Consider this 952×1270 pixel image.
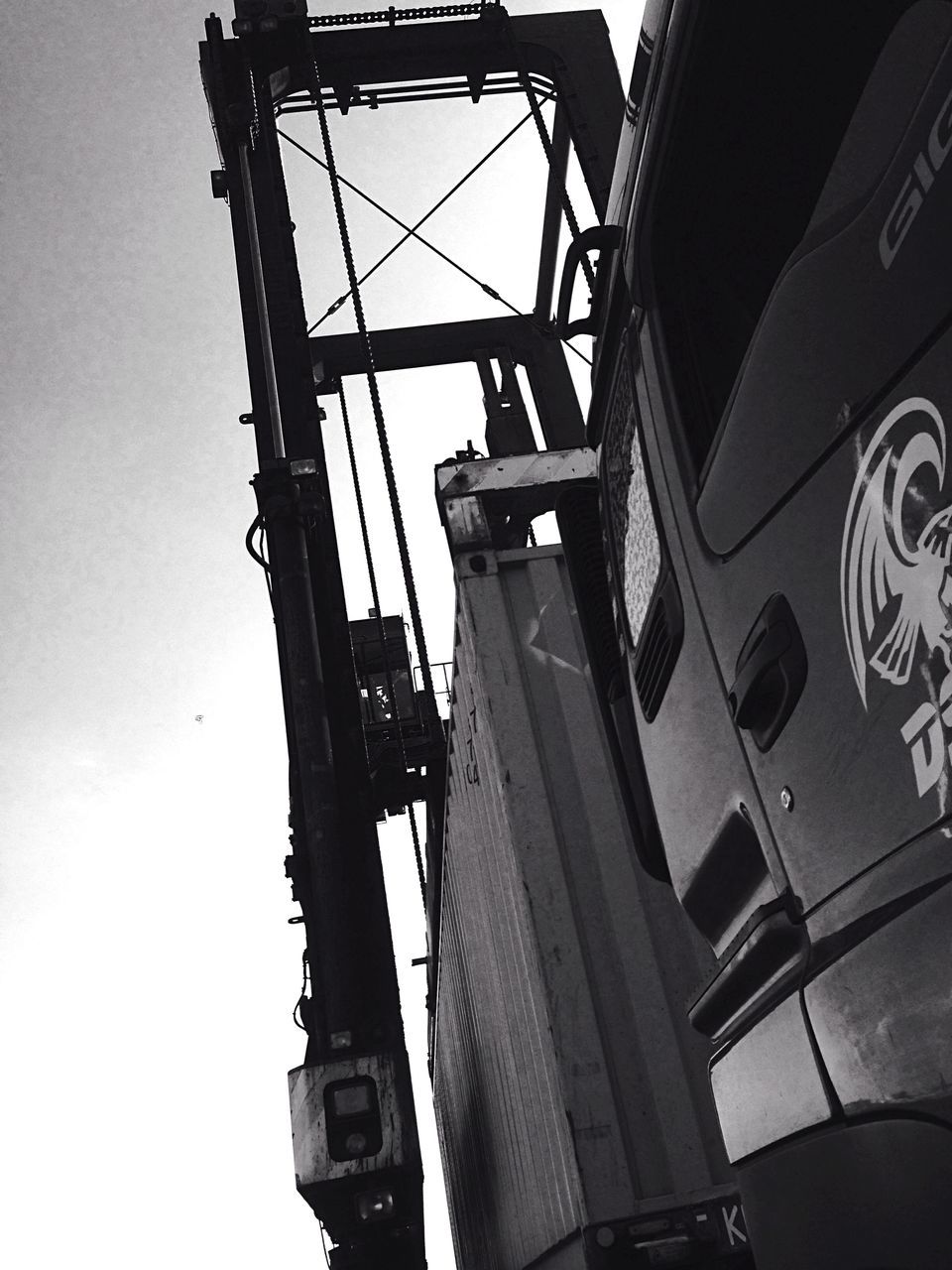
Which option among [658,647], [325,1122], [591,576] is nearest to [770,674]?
[658,647]

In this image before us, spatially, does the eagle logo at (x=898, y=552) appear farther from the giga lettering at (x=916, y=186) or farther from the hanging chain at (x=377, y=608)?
the hanging chain at (x=377, y=608)

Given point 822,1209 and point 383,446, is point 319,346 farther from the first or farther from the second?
point 822,1209

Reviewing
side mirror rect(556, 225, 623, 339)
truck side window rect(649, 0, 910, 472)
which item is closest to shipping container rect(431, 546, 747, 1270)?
side mirror rect(556, 225, 623, 339)

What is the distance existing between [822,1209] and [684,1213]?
2.01m

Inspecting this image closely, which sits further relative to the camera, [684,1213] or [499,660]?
[499,660]

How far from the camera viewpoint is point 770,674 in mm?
1460

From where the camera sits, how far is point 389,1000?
520cm

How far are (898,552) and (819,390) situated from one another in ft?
0.88

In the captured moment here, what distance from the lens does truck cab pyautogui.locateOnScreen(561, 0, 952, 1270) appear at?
1.13 m

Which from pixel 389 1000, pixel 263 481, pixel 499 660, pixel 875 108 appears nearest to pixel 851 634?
pixel 875 108

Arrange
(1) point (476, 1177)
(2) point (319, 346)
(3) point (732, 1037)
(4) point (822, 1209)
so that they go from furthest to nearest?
(2) point (319, 346)
(1) point (476, 1177)
(3) point (732, 1037)
(4) point (822, 1209)

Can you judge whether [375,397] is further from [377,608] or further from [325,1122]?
[325,1122]

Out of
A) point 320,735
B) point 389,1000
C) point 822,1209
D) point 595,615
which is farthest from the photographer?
point 320,735

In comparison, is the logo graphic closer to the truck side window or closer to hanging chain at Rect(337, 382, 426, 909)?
the truck side window
